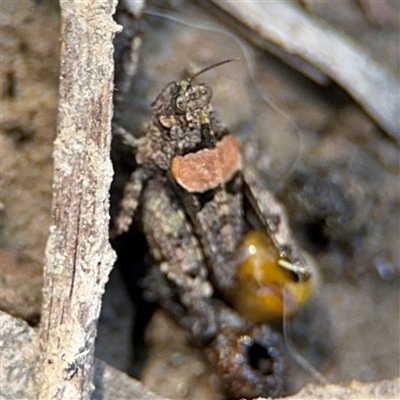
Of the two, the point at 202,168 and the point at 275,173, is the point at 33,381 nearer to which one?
the point at 202,168

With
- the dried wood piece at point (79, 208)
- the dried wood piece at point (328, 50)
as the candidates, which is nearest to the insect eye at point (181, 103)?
the dried wood piece at point (79, 208)

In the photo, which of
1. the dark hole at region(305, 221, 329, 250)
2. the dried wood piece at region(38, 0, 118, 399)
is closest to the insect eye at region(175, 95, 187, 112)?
the dried wood piece at region(38, 0, 118, 399)

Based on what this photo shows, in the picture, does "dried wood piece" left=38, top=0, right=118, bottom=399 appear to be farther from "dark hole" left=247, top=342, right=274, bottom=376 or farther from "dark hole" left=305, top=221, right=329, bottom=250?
"dark hole" left=305, top=221, right=329, bottom=250

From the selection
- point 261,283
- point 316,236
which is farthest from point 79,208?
point 316,236

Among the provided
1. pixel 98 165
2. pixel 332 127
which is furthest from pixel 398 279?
pixel 98 165

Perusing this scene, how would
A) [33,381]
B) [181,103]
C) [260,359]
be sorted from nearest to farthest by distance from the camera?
[33,381], [181,103], [260,359]

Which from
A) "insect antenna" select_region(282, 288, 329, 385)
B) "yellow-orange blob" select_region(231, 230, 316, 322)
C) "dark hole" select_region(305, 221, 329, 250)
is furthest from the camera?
"dark hole" select_region(305, 221, 329, 250)

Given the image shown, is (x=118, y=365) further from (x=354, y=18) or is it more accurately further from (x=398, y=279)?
(x=354, y=18)
